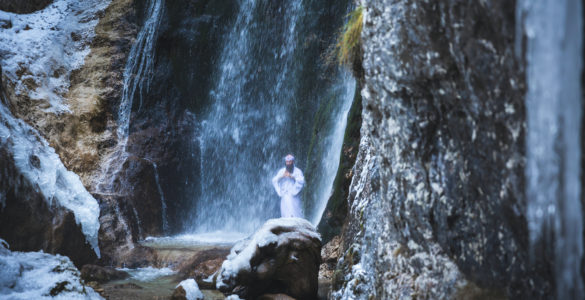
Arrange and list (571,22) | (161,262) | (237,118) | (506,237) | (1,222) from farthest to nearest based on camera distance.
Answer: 1. (237,118)
2. (161,262)
3. (1,222)
4. (506,237)
5. (571,22)

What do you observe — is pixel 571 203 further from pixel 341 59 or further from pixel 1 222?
pixel 1 222

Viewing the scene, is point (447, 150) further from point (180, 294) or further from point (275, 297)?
point (180, 294)

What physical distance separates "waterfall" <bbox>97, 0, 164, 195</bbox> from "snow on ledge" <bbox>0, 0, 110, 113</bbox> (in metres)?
1.36

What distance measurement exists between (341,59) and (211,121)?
34.0 ft

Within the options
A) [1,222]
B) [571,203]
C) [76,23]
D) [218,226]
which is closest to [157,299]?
[1,222]

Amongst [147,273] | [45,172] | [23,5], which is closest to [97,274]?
[147,273]

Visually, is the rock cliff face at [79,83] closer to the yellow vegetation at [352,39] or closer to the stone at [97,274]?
the stone at [97,274]

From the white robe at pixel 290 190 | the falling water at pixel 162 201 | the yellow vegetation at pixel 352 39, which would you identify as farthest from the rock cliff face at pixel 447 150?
the falling water at pixel 162 201

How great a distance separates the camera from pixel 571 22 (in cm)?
182

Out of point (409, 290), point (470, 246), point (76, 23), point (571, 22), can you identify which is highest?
point (76, 23)

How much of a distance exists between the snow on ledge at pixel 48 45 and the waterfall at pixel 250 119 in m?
4.22

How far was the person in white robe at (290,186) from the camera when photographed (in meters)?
8.39

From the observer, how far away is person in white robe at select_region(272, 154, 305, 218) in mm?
8391

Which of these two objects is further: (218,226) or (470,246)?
(218,226)
